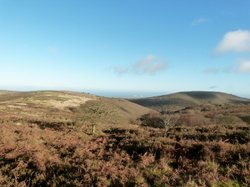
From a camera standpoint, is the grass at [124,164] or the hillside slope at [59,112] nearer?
the grass at [124,164]

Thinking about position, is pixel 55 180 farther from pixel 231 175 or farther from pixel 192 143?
pixel 192 143

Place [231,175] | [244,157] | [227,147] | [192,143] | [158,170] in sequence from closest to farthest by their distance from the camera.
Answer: [231,175] → [158,170] → [244,157] → [227,147] → [192,143]

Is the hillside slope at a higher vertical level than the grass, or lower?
lower

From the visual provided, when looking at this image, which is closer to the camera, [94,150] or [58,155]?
[58,155]

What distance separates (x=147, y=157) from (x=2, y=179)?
6335 mm

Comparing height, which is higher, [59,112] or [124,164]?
[124,164]

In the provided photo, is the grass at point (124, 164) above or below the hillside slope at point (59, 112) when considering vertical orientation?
above

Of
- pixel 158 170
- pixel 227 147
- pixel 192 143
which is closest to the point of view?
pixel 158 170

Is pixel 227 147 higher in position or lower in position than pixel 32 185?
higher

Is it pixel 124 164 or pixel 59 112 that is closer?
pixel 124 164

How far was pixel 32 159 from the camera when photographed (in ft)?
49.2

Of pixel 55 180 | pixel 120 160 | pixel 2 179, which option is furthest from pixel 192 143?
pixel 2 179

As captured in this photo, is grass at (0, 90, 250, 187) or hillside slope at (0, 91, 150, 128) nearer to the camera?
grass at (0, 90, 250, 187)

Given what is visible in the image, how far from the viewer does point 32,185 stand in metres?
12.4
